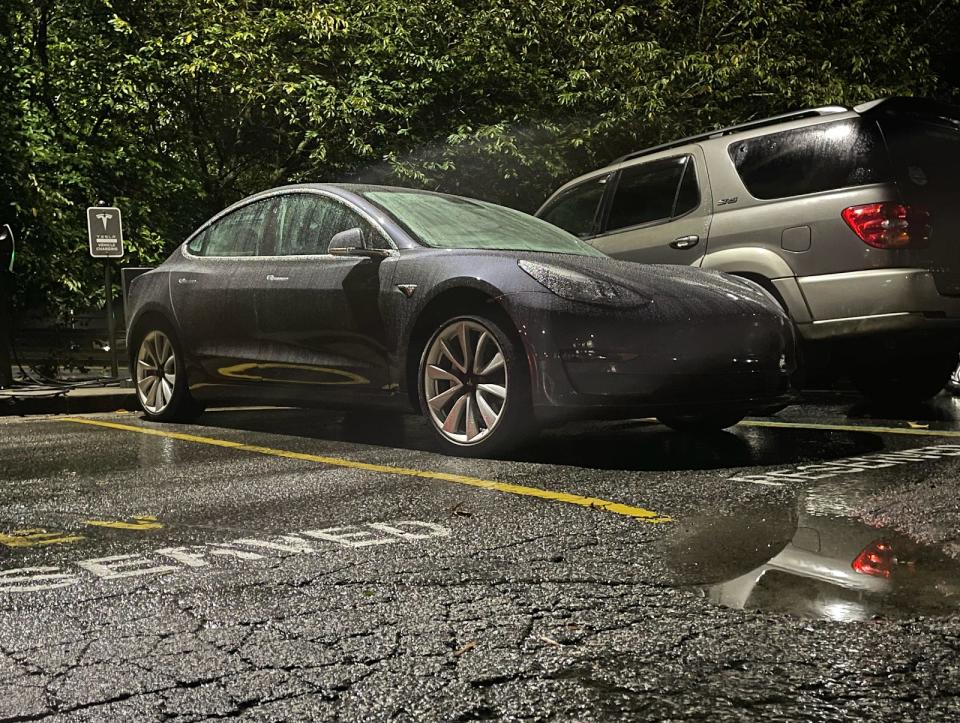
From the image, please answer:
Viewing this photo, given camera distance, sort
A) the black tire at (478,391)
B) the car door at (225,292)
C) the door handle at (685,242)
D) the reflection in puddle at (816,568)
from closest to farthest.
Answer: the reflection in puddle at (816,568), the black tire at (478,391), the car door at (225,292), the door handle at (685,242)

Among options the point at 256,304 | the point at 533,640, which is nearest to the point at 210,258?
the point at 256,304

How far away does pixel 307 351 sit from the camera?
7.29 m

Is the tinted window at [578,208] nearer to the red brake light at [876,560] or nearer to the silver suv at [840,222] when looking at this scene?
the silver suv at [840,222]

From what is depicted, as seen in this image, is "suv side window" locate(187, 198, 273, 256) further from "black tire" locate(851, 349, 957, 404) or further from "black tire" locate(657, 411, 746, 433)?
"black tire" locate(851, 349, 957, 404)

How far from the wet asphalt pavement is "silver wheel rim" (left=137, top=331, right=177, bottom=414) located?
6.75ft

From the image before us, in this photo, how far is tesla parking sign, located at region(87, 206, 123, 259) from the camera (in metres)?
11.7

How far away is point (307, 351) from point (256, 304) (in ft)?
1.92

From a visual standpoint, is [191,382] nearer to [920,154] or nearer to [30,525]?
[30,525]

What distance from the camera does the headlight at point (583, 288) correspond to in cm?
604

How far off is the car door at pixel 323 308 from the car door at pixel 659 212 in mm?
2398

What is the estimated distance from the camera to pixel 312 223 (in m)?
7.61

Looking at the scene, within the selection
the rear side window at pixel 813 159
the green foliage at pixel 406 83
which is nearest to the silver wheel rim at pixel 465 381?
the rear side window at pixel 813 159

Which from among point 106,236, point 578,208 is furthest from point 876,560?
point 106,236

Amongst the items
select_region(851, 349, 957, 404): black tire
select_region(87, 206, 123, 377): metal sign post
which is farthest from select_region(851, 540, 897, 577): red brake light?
select_region(87, 206, 123, 377): metal sign post
